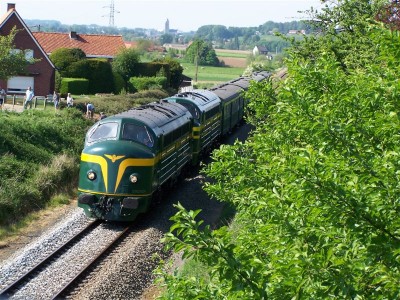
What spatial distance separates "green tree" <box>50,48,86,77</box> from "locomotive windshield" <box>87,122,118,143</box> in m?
37.3

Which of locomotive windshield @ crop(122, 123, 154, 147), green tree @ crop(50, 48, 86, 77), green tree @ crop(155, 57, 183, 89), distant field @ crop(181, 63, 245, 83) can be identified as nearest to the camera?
locomotive windshield @ crop(122, 123, 154, 147)

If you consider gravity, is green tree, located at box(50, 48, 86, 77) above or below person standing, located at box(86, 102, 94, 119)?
above

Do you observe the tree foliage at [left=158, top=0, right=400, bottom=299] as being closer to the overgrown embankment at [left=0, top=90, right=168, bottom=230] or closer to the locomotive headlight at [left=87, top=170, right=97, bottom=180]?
the locomotive headlight at [left=87, top=170, right=97, bottom=180]

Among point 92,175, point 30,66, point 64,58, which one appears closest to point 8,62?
point 92,175

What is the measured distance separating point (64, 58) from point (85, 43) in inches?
407

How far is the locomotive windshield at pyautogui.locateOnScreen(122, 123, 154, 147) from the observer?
20.4 m

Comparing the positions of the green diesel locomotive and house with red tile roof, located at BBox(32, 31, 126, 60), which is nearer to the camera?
the green diesel locomotive

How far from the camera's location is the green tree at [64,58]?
57.3 meters

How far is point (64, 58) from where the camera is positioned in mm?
57531

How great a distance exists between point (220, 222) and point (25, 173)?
7664 mm

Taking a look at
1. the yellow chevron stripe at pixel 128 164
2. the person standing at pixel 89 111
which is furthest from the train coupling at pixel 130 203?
the person standing at pixel 89 111

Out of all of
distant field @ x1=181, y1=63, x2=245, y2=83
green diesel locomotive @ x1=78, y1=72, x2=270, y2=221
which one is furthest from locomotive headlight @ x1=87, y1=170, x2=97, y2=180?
distant field @ x1=181, y1=63, x2=245, y2=83

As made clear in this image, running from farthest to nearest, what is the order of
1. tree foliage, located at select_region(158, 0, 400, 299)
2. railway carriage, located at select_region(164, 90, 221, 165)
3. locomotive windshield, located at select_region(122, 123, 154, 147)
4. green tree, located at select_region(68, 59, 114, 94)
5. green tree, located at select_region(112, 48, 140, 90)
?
green tree, located at select_region(112, 48, 140, 90)
green tree, located at select_region(68, 59, 114, 94)
railway carriage, located at select_region(164, 90, 221, 165)
locomotive windshield, located at select_region(122, 123, 154, 147)
tree foliage, located at select_region(158, 0, 400, 299)

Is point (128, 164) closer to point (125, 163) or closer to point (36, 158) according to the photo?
point (125, 163)
